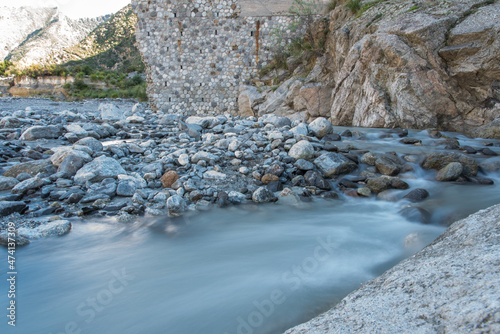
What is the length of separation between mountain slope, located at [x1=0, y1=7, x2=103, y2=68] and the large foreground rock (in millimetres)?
44582

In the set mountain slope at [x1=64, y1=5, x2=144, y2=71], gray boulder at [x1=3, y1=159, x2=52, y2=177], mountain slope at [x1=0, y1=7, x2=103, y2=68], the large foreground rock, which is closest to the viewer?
the large foreground rock

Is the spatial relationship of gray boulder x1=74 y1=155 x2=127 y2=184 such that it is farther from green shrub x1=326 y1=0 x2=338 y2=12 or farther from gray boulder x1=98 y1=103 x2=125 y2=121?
green shrub x1=326 y1=0 x2=338 y2=12

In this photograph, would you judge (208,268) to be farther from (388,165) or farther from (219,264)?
(388,165)

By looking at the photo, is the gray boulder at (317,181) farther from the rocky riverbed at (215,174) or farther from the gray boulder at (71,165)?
the gray boulder at (71,165)

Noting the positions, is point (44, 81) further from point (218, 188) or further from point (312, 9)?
point (218, 188)

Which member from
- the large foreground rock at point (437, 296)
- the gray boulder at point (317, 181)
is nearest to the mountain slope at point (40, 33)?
the gray boulder at point (317, 181)

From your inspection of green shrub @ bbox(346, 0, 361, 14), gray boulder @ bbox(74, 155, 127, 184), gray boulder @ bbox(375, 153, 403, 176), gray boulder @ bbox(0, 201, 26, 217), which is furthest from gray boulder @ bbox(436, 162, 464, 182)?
green shrub @ bbox(346, 0, 361, 14)

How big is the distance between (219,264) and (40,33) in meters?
87.5

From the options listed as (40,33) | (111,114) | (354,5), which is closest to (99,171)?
(111,114)

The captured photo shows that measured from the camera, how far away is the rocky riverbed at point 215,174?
343 centimetres

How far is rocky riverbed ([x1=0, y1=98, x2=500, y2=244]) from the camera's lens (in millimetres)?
3426

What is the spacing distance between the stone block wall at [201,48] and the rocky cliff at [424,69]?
4.14m

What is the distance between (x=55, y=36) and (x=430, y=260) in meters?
78.4

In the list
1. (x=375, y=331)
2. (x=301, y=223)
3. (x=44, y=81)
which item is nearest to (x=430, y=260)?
(x=375, y=331)
